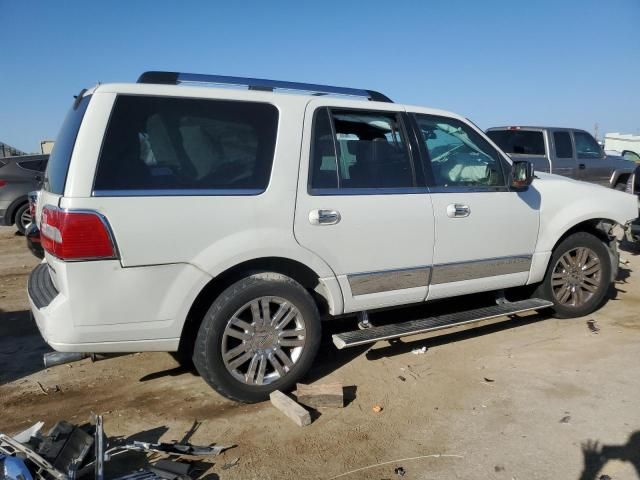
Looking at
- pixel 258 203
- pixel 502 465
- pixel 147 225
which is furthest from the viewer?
pixel 258 203

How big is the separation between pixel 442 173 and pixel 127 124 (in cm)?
246

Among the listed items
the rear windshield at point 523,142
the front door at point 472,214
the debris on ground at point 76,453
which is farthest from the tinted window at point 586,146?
the debris on ground at point 76,453

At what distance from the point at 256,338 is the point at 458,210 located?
75.6 inches

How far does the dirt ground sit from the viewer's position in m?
2.91

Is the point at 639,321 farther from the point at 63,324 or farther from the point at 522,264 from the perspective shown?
the point at 63,324

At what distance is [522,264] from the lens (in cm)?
465

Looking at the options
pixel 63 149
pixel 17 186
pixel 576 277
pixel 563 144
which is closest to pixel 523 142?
pixel 563 144

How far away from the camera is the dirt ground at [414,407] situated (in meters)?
2.91

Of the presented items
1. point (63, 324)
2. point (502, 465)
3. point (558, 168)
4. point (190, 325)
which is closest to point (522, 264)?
point (502, 465)

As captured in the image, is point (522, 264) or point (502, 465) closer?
point (502, 465)

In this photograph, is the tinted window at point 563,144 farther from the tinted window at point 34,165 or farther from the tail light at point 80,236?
the tinted window at point 34,165

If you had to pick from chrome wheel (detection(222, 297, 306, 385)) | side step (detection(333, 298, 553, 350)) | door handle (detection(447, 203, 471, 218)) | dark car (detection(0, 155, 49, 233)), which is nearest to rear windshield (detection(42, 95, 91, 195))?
chrome wheel (detection(222, 297, 306, 385))

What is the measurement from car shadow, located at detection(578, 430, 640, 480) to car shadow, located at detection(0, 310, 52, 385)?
406 cm

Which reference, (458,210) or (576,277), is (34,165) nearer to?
(458,210)
